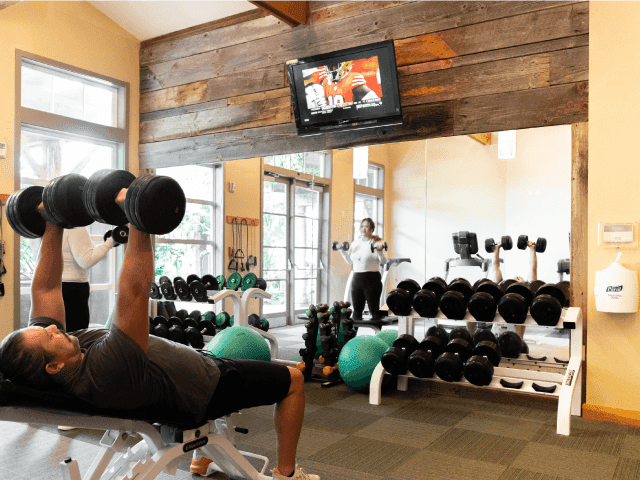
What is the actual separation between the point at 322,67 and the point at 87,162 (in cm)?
247

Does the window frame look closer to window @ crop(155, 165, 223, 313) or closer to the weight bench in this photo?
window @ crop(155, 165, 223, 313)

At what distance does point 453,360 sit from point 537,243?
0.99 metres

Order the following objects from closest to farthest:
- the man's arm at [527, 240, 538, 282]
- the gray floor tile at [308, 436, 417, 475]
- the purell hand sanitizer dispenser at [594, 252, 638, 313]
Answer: the gray floor tile at [308, 436, 417, 475]
the purell hand sanitizer dispenser at [594, 252, 638, 313]
the man's arm at [527, 240, 538, 282]

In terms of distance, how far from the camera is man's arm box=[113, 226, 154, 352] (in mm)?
1622

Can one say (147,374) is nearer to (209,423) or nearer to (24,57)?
(209,423)

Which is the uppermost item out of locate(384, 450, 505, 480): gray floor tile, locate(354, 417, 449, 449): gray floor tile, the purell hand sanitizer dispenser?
the purell hand sanitizer dispenser

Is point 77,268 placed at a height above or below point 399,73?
below

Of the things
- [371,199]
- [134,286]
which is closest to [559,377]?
[371,199]

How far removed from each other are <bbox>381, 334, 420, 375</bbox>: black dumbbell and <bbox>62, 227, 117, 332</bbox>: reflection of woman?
1891 millimetres

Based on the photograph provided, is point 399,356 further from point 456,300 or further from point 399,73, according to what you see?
point 399,73

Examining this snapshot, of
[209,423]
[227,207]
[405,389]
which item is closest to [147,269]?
[209,423]

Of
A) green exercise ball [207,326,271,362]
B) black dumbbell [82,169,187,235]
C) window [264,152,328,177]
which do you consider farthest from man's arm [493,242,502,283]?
black dumbbell [82,169,187,235]

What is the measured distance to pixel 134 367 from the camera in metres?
1.63

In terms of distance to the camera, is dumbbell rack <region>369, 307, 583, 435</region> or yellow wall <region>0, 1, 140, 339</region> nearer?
dumbbell rack <region>369, 307, 583, 435</region>
